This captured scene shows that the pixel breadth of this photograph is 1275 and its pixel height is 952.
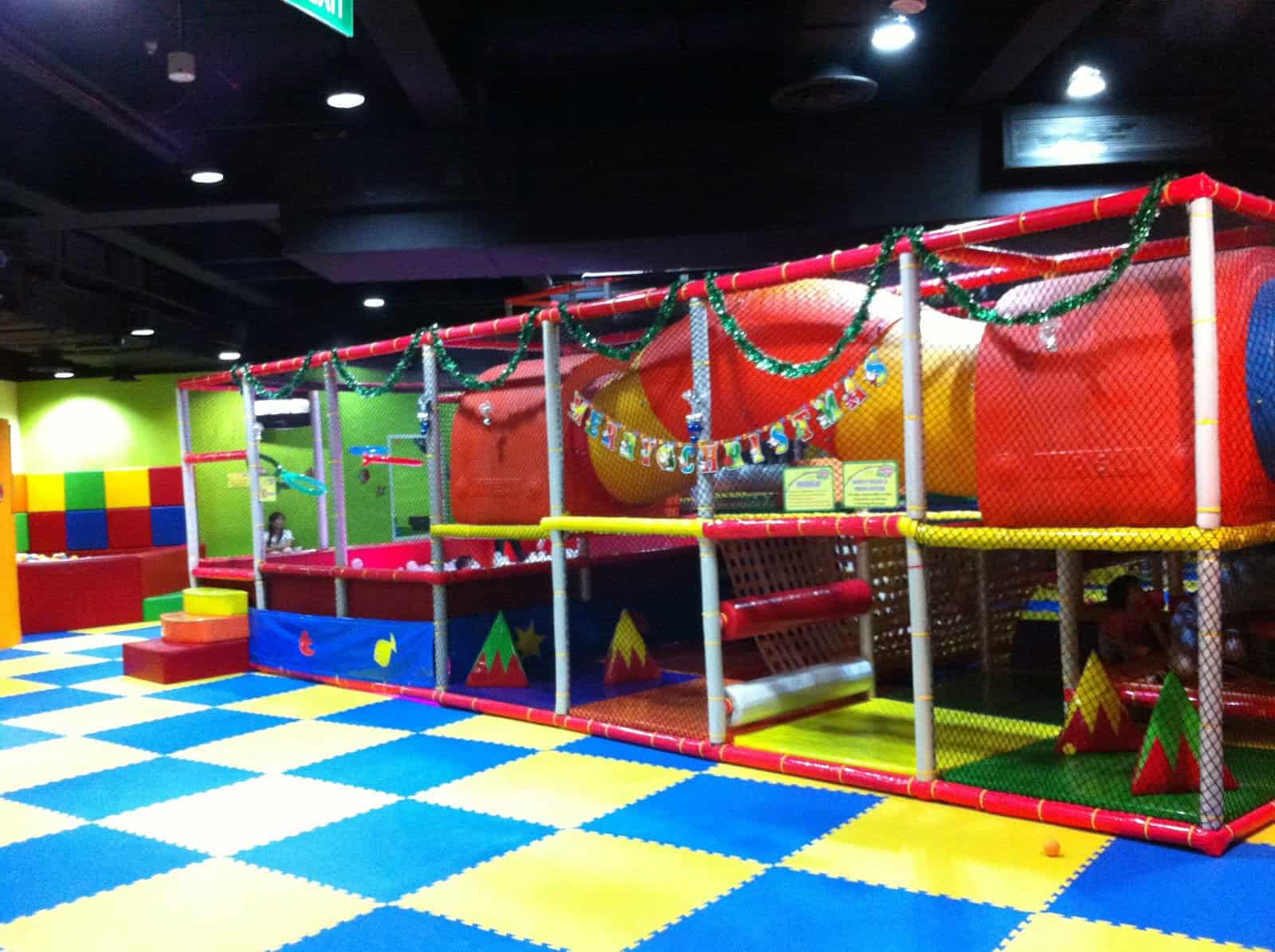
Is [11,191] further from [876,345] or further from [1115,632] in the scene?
[1115,632]

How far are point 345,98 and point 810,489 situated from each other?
436 cm

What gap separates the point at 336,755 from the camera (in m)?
5.95

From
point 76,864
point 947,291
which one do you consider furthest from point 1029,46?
point 76,864

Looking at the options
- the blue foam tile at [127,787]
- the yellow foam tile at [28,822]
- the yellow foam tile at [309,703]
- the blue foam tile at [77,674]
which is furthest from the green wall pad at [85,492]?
the yellow foam tile at [28,822]

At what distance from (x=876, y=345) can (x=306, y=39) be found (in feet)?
14.5

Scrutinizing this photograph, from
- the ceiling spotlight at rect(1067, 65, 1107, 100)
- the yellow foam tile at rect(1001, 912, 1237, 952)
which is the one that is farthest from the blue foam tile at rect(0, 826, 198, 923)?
the ceiling spotlight at rect(1067, 65, 1107, 100)

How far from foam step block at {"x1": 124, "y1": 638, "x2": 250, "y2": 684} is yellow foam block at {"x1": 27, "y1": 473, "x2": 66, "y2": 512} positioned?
23.8ft

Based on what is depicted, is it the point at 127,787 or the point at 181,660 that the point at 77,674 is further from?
the point at 127,787

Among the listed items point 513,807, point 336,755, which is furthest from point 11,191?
point 513,807

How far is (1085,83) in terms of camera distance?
768 cm

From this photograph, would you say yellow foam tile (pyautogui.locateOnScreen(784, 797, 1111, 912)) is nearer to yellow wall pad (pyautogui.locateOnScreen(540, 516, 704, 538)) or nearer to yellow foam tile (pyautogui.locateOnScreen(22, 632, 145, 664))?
yellow wall pad (pyautogui.locateOnScreen(540, 516, 704, 538))

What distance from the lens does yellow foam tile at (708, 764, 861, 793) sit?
16.3 ft

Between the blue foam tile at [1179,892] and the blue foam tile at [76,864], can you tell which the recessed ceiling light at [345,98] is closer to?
the blue foam tile at [76,864]

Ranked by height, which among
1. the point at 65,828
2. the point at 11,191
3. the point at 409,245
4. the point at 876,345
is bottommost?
the point at 65,828
